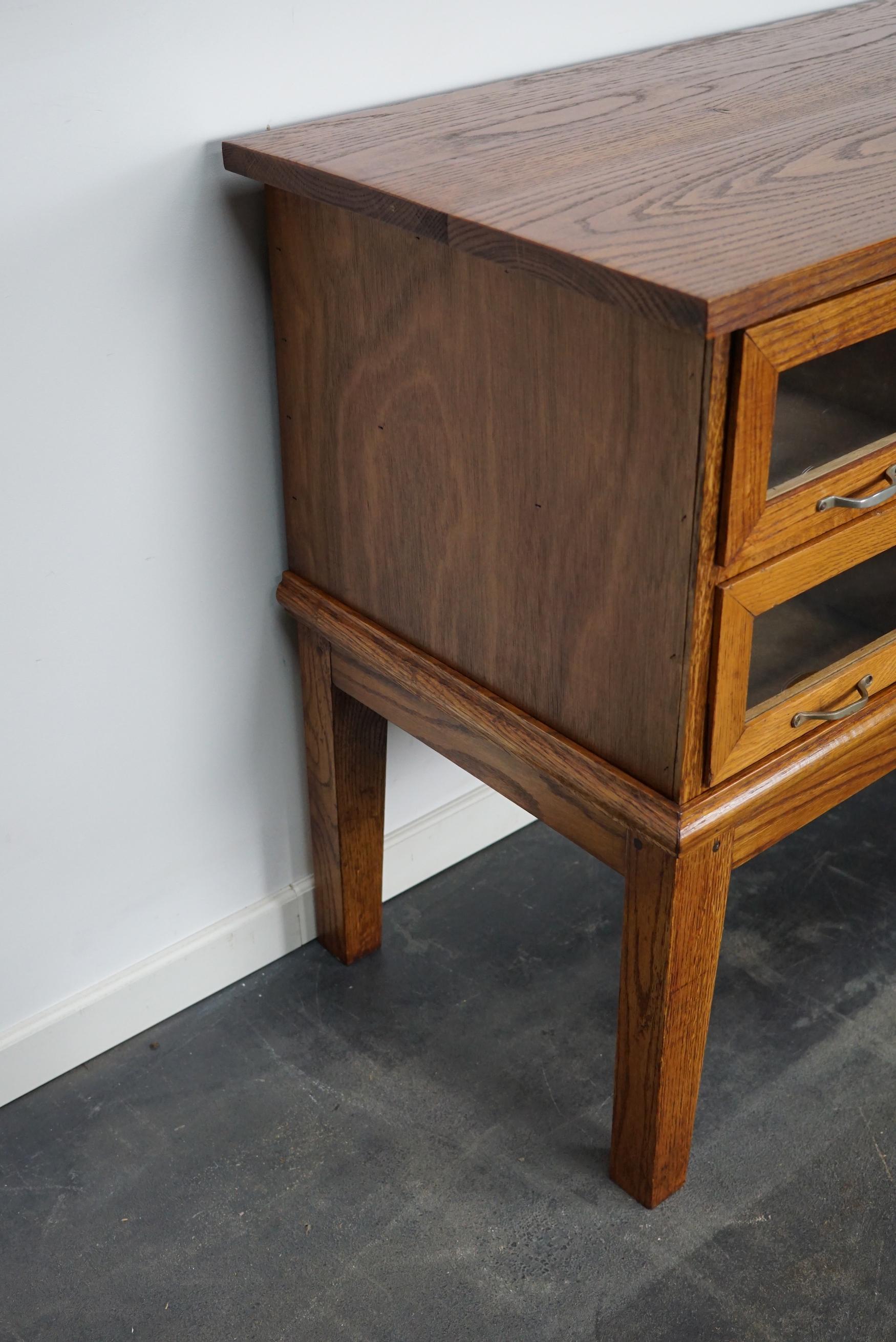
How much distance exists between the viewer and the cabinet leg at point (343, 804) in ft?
4.43

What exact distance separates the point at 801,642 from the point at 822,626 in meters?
0.03

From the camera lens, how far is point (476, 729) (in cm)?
115

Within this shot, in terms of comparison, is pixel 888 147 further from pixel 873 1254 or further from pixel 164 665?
pixel 873 1254

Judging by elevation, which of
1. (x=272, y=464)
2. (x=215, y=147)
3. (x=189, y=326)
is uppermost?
(x=215, y=147)

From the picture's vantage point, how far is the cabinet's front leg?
1055mm

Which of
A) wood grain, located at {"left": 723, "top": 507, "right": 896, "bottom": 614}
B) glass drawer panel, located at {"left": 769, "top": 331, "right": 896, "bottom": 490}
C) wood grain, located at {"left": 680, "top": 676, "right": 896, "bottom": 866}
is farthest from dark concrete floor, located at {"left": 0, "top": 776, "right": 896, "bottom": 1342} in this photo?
glass drawer panel, located at {"left": 769, "top": 331, "right": 896, "bottom": 490}

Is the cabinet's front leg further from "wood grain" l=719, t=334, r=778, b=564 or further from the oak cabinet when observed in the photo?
"wood grain" l=719, t=334, r=778, b=564

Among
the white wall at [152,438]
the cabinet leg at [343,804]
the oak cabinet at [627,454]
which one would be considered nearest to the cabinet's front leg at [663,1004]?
the oak cabinet at [627,454]

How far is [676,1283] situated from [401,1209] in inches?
10.0

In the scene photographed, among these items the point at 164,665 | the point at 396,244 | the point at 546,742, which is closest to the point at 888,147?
the point at 396,244

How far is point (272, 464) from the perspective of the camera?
1.29m

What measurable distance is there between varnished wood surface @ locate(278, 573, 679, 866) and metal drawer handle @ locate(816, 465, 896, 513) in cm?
25

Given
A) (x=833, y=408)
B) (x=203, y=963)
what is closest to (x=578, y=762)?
(x=833, y=408)

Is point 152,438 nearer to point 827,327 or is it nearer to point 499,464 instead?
point 499,464
